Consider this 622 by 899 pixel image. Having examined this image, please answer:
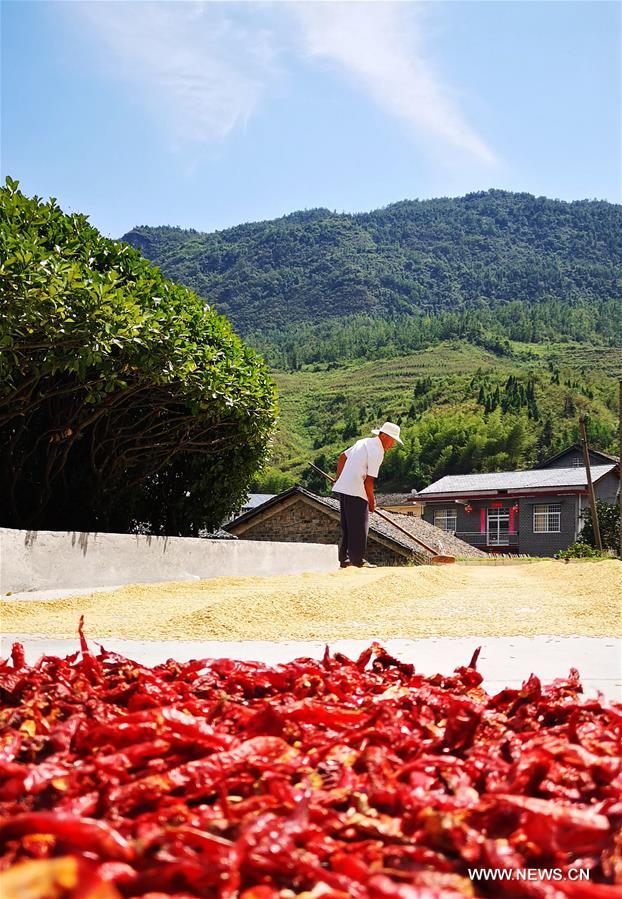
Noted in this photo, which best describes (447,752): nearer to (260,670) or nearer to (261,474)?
(260,670)

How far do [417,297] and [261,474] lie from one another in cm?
14459

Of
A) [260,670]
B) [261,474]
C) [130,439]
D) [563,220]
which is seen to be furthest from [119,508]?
[563,220]

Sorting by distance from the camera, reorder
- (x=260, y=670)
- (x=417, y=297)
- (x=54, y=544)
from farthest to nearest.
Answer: (x=417, y=297)
(x=54, y=544)
(x=260, y=670)

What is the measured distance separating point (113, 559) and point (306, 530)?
14.9 m

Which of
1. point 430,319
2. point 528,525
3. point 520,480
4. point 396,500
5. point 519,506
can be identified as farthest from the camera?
point 430,319

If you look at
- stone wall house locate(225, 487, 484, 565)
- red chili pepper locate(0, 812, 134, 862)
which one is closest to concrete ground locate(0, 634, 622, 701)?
red chili pepper locate(0, 812, 134, 862)

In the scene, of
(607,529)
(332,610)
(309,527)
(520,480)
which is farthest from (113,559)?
(520,480)

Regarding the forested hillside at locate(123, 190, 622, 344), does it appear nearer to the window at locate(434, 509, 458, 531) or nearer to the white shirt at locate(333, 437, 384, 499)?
the window at locate(434, 509, 458, 531)

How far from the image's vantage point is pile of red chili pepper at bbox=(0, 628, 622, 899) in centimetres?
104

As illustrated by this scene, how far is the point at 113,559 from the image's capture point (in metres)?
7.14

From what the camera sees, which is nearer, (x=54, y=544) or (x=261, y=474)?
(x=54, y=544)

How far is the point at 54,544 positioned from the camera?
21.4 ft

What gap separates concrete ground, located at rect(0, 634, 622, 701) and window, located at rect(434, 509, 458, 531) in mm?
44385

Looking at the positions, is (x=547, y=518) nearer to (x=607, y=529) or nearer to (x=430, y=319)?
(x=607, y=529)
